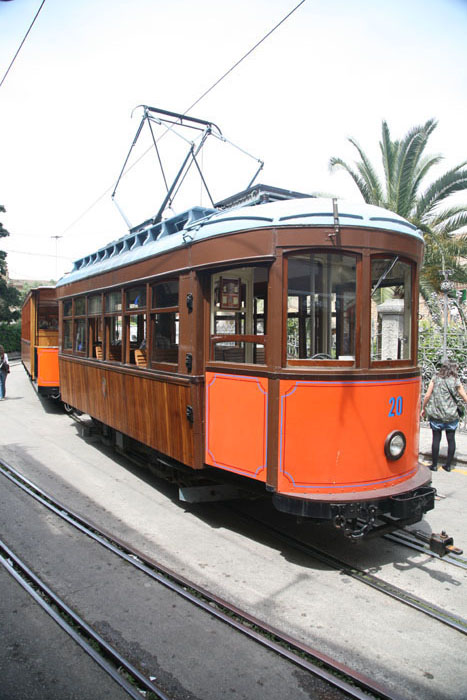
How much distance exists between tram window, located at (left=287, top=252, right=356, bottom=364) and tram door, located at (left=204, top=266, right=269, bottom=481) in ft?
0.91

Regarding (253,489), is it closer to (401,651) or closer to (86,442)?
(401,651)

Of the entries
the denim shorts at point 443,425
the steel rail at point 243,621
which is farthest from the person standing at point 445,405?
the steel rail at point 243,621

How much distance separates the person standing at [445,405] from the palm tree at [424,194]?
560 centimetres

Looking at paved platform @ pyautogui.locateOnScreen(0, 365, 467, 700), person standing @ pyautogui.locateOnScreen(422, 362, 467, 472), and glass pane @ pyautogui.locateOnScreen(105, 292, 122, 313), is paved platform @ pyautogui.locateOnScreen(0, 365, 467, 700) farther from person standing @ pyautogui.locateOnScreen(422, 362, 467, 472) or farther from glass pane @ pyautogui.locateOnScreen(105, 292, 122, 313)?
glass pane @ pyautogui.locateOnScreen(105, 292, 122, 313)

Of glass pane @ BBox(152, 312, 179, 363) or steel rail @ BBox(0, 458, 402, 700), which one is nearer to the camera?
steel rail @ BBox(0, 458, 402, 700)

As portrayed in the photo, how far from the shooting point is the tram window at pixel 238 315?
4750 mm

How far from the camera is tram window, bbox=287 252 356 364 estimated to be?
4.43 m

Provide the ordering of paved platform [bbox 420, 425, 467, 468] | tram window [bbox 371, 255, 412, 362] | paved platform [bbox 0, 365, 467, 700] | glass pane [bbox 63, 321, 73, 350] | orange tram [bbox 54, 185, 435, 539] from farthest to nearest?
glass pane [bbox 63, 321, 73, 350], paved platform [bbox 420, 425, 467, 468], tram window [bbox 371, 255, 412, 362], orange tram [bbox 54, 185, 435, 539], paved platform [bbox 0, 365, 467, 700]

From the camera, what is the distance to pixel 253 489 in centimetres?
489

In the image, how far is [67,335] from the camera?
33.0 ft

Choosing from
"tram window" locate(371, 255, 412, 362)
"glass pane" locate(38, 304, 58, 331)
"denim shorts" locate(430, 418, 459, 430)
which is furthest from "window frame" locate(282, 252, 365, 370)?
"glass pane" locate(38, 304, 58, 331)

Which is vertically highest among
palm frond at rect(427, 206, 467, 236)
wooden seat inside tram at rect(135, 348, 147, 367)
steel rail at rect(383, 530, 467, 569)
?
palm frond at rect(427, 206, 467, 236)

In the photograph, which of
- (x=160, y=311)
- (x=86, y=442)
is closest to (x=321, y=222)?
(x=160, y=311)

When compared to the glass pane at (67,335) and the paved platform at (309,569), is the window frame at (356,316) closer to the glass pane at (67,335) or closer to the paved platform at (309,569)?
the paved platform at (309,569)
